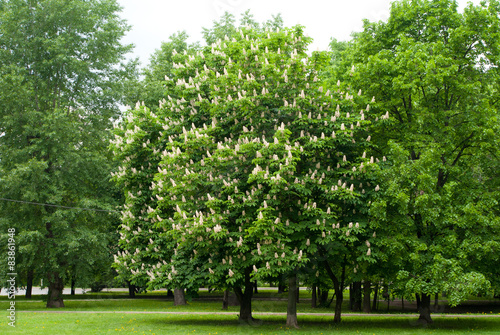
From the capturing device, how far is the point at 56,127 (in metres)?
32.8

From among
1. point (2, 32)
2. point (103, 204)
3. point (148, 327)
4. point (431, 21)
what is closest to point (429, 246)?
point (431, 21)

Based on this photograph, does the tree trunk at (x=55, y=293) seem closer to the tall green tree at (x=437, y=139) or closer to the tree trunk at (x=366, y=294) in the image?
the tree trunk at (x=366, y=294)

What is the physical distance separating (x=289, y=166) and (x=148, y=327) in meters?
9.32

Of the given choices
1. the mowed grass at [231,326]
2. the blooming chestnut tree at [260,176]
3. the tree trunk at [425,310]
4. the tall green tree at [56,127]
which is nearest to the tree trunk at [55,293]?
the tall green tree at [56,127]

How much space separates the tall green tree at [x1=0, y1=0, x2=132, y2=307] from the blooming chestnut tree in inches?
481

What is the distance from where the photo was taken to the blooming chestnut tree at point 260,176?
698 inches

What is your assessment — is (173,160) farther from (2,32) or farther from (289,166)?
(2,32)

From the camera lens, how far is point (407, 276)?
18.9m

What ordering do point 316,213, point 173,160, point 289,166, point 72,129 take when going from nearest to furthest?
point 289,166, point 316,213, point 173,160, point 72,129

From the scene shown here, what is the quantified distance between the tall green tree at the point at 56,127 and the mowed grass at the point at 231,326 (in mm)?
9186

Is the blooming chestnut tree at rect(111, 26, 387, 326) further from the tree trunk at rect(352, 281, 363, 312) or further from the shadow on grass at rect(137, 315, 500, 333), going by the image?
the tree trunk at rect(352, 281, 363, 312)

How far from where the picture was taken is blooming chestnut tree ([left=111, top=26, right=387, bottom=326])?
1772 centimetres

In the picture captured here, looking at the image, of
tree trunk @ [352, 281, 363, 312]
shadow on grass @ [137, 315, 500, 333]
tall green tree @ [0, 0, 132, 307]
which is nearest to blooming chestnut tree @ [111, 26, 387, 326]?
shadow on grass @ [137, 315, 500, 333]

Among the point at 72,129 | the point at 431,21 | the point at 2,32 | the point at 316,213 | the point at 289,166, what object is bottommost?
the point at 316,213
